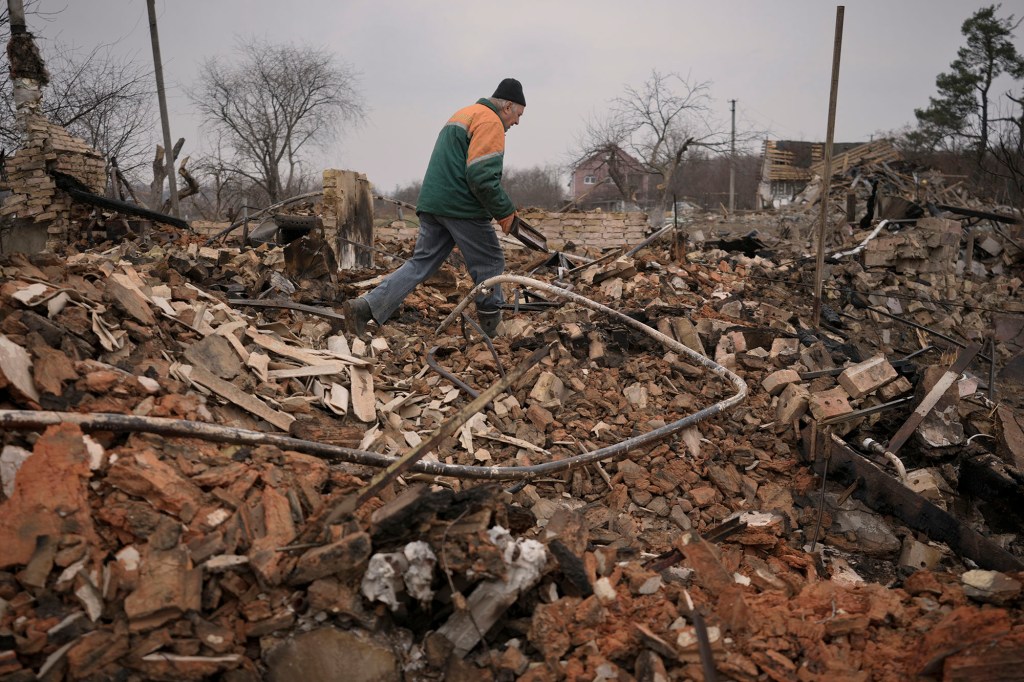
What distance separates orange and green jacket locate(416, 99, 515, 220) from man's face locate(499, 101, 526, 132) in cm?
10

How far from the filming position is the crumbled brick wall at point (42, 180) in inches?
351

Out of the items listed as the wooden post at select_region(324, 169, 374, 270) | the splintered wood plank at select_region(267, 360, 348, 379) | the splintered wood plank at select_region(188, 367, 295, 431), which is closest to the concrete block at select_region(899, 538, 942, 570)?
the splintered wood plank at select_region(188, 367, 295, 431)

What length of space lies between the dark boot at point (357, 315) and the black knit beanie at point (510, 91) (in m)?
1.89

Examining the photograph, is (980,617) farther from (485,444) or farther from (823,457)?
(485,444)

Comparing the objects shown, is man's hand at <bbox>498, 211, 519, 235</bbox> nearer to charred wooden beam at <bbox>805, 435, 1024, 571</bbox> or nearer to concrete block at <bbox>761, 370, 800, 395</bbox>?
concrete block at <bbox>761, 370, 800, 395</bbox>

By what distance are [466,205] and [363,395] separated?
5.69 ft

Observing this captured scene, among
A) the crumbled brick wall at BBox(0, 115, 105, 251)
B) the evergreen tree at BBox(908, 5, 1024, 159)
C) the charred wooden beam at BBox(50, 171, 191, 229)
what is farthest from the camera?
the evergreen tree at BBox(908, 5, 1024, 159)

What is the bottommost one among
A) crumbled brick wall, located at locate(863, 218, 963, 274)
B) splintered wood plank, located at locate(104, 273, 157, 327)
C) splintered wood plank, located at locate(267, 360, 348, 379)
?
splintered wood plank, located at locate(267, 360, 348, 379)

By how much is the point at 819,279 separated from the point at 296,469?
16.5 feet

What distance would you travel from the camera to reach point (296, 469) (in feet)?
8.70

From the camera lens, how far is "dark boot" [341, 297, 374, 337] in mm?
4664

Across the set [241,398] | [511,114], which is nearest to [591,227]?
[511,114]

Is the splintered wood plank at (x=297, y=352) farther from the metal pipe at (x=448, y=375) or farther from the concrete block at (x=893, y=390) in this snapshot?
the concrete block at (x=893, y=390)

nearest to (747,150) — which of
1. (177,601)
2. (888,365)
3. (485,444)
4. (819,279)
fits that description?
(819,279)
